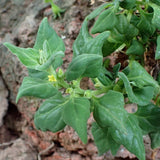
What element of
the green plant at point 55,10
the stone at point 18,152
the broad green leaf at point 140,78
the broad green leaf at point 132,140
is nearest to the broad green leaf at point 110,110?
the broad green leaf at point 132,140

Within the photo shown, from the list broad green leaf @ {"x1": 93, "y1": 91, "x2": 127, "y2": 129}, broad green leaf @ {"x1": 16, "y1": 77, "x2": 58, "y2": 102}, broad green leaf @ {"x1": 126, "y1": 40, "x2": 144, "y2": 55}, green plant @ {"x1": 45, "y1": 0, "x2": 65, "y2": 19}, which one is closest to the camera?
broad green leaf @ {"x1": 16, "y1": 77, "x2": 58, "y2": 102}

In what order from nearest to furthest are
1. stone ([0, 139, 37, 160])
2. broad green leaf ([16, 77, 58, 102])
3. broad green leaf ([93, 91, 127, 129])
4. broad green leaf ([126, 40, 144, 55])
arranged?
broad green leaf ([16, 77, 58, 102]) → broad green leaf ([93, 91, 127, 129]) → broad green leaf ([126, 40, 144, 55]) → stone ([0, 139, 37, 160])

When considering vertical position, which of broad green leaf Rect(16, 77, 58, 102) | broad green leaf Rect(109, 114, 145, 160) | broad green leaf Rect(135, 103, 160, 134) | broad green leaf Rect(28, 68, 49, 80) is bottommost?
broad green leaf Rect(135, 103, 160, 134)

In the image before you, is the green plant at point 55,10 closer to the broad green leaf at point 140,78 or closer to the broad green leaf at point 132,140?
the broad green leaf at point 140,78

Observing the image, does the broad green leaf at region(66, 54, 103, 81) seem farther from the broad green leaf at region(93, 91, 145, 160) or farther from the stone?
the stone

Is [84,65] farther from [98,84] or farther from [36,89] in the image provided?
[98,84]

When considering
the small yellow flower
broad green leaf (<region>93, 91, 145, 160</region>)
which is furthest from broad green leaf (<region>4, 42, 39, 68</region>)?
broad green leaf (<region>93, 91, 145, 160</region>)

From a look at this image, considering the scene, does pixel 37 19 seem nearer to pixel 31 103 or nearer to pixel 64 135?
pixel 31 103
